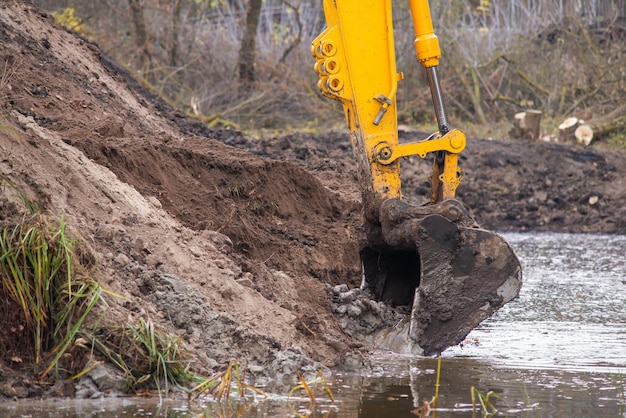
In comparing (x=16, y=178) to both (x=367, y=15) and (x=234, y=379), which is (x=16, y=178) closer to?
(x=234, y=379)

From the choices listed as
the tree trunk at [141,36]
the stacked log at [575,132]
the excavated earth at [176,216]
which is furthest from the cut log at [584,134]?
the tree trunk at [141,36]

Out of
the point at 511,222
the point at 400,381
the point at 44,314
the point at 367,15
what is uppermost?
the point at 367,15

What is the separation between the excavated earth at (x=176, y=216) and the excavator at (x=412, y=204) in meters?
0.47

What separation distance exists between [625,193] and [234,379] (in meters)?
12.6

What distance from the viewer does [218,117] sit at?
63.8 ft

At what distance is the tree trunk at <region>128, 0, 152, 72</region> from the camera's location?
65.4 ft

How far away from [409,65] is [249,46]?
148 inches

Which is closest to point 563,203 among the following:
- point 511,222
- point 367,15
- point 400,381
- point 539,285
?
point 511,222

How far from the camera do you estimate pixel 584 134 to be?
19047mm

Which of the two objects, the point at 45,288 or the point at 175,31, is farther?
the point at 175,31

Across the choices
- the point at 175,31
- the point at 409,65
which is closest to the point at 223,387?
the point at 175,31

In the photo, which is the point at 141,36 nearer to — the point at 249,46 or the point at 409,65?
the point at 249,46

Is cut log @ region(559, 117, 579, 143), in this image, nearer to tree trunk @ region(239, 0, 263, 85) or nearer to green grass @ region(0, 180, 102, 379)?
tree trunk @ region(239, 0, 263, 85)

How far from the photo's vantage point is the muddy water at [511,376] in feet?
14.5
